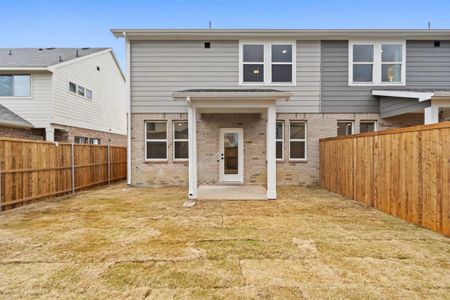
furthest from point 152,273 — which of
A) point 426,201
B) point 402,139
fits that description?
point 402,139

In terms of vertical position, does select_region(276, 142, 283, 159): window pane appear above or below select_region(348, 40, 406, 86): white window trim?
below

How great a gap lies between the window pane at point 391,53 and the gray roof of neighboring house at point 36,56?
14663 millimetres

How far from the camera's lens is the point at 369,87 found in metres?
10.9

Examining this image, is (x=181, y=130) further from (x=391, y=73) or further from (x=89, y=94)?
(x=391, y=73)

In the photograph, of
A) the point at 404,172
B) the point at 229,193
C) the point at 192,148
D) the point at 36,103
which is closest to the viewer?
the point at 404,172

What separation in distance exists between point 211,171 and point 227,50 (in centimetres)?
487

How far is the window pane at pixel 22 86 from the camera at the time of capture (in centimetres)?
1268

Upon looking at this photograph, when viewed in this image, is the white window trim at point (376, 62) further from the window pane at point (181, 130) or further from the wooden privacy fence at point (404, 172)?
the window pane at point (181, 130)

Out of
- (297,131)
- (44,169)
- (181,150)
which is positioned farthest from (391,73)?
(44,169)

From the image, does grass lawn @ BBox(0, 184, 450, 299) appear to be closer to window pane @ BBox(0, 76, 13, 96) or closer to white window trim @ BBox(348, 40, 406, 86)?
white window trim @ BBox(348, 40, 406, 86)

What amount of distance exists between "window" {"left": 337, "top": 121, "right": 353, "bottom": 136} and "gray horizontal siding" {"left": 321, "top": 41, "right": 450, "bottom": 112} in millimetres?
535

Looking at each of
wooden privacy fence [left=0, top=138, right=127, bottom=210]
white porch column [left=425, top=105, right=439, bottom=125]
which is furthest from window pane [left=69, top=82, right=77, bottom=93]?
white porch column [left=425, top=105, right=439, bottom=125]

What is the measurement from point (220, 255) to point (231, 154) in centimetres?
735

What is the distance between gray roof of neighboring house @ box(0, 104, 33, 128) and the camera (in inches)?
440
